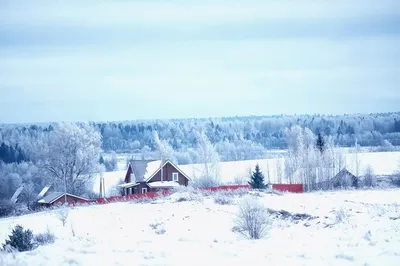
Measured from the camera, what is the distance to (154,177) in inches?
2269

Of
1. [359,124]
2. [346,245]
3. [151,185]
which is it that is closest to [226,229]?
[346,245]

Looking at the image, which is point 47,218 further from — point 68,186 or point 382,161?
point 382,161

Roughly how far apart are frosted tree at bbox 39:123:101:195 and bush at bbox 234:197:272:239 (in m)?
45.4

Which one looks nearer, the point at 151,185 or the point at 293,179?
the point at 151,185

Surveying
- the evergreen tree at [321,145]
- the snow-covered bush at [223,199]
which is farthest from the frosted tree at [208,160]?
the snow-covered bush at [223,199]

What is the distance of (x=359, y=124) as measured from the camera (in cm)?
19512

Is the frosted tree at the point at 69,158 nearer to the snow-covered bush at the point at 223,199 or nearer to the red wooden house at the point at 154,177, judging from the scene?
the red wooden house at the point at 154,177

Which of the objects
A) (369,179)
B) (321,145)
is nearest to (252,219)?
(369,179)

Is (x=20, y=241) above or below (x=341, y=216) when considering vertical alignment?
Result: above

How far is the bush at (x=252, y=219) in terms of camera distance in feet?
76.1

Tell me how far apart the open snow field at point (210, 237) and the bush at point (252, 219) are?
2.92ft

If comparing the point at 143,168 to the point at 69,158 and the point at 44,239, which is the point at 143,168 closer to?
the point at 69,158

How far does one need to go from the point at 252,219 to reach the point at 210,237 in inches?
90.3

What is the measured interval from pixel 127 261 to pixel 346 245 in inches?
296
